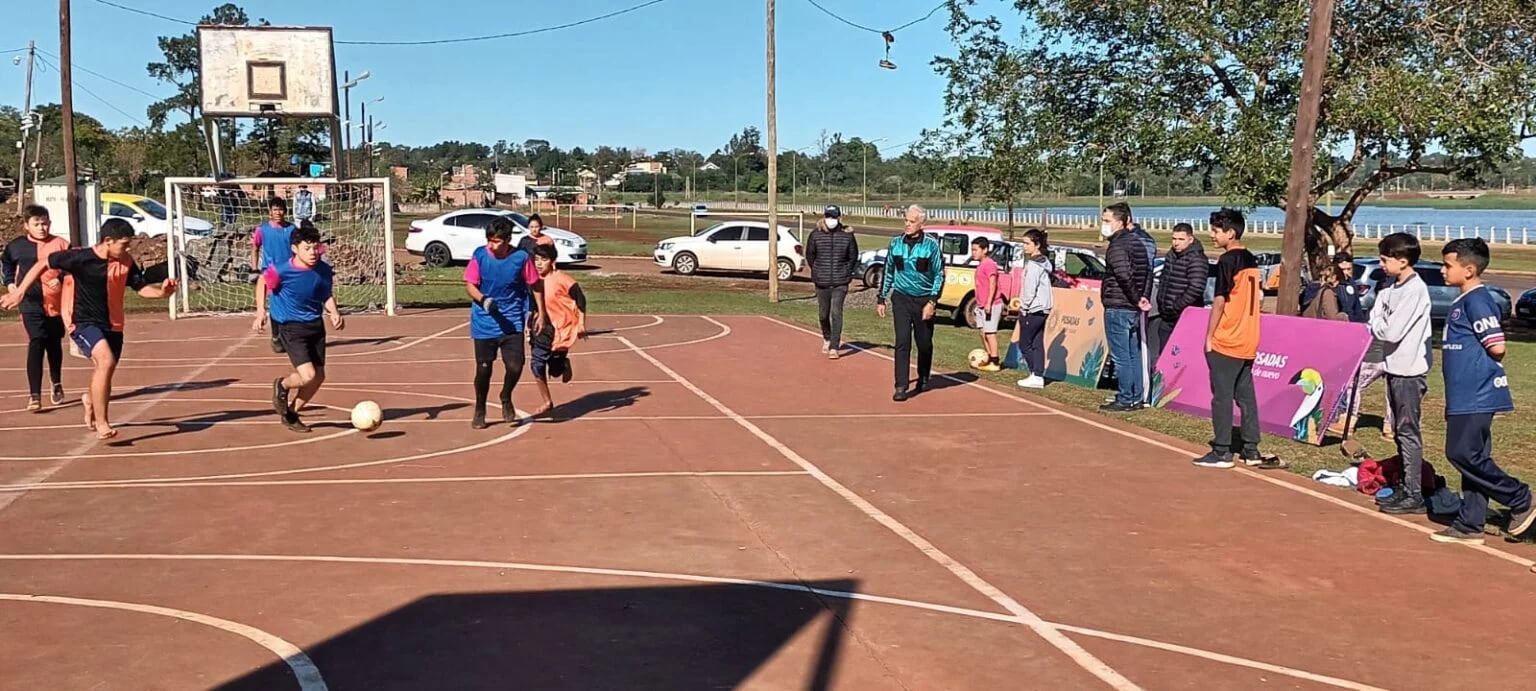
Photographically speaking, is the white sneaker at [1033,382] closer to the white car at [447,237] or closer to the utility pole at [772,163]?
the utility pole at [772,163]

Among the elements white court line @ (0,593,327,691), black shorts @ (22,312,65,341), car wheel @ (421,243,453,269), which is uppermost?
car wheel @ (421,243,453,269)

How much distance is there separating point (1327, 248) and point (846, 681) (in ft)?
63.4

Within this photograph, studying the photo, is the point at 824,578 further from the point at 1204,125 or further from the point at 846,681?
the point at 1204,125

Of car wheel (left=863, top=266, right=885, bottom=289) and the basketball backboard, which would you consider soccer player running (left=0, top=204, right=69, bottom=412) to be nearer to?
the basketball backboard

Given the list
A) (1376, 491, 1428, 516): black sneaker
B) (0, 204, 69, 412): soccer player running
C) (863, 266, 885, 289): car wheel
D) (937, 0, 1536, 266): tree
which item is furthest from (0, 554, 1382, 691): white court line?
(863, 266, 885, 289): car wheel

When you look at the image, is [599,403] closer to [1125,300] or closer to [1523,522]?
[1125,300]

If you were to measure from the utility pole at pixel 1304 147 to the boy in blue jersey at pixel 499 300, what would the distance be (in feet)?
27.1

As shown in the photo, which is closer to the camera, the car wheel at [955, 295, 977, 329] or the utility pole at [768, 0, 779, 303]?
the car wheel at [955, 295, 977, 329]

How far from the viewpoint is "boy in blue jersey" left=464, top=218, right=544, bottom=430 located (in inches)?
435

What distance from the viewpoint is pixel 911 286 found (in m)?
13.3

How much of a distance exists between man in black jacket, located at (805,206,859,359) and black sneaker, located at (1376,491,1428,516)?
849cm

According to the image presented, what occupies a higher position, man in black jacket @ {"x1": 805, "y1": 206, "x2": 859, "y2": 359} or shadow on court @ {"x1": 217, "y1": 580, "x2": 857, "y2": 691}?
man in black jacket @ {"x1": 805, "y1": 206, "x2": 859, "y2": 359}

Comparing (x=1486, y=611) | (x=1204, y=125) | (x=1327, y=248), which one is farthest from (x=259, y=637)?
(x=1327, y=248)

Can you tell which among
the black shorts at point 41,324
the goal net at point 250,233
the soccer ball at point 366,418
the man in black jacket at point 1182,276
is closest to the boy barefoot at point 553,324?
the soccer ball at point 366,418
